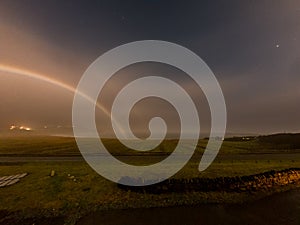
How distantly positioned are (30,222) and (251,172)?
1534 inches

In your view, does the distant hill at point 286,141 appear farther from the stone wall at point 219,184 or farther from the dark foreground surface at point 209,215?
the dark foreground surface at point 209,215

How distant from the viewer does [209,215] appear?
31.9 meters

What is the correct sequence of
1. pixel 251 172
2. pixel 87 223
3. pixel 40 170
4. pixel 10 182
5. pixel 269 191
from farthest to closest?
pixel 40 170 < pixel 251 172 < pixel 10 182 < pixel 269 191 < pixel 87 223

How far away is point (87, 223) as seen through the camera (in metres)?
30.1

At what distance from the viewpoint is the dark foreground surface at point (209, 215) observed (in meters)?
30.0

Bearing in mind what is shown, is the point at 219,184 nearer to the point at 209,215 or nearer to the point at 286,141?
the point at 209,215

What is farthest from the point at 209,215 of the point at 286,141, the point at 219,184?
the point at 286,141

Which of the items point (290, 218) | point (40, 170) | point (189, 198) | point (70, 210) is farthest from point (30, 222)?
point (290, 218)

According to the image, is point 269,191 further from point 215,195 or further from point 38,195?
point 38,195

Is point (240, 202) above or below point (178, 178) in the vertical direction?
below

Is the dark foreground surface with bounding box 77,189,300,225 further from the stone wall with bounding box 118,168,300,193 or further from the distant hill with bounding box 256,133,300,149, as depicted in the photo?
the distant hill with bounding box 256,133,300,149

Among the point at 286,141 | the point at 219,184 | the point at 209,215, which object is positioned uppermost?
the point at 286,141

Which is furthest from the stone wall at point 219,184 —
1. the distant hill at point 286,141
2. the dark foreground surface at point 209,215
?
the distant hill at point 286,141

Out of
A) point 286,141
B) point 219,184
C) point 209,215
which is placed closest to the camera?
point 209,215
